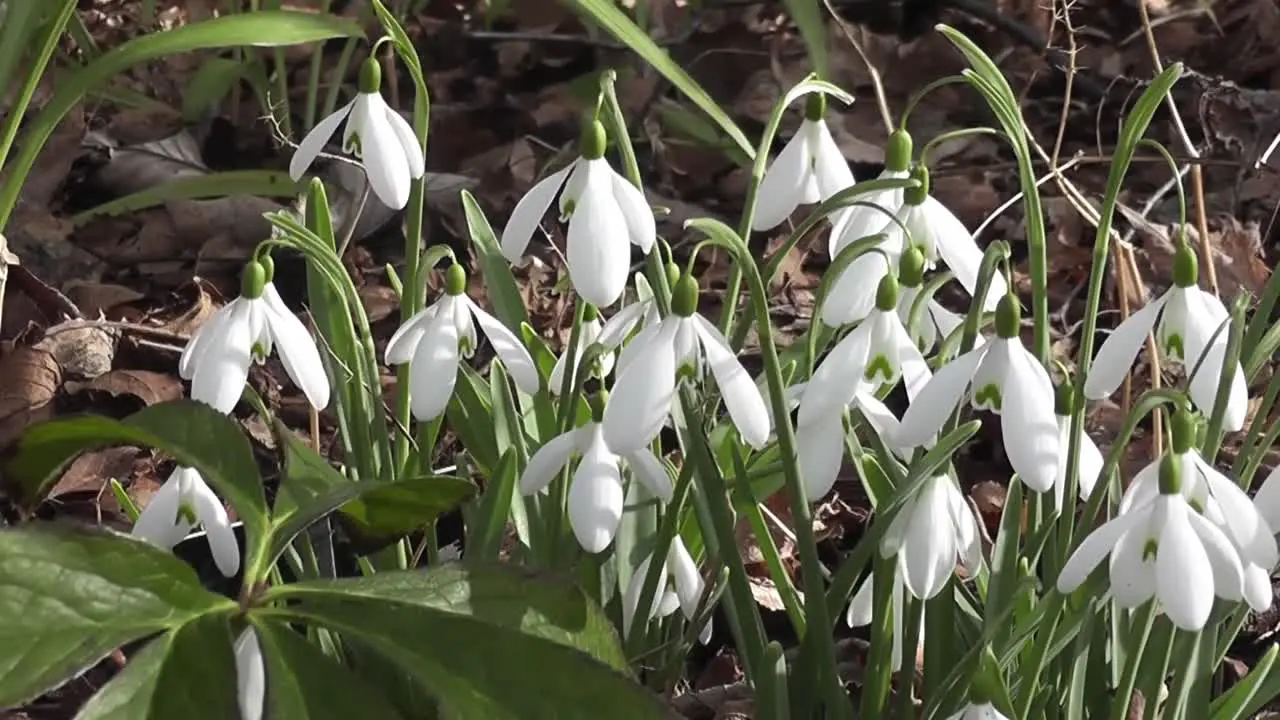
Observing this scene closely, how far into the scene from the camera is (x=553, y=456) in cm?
115

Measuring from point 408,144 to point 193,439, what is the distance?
0.32 metres

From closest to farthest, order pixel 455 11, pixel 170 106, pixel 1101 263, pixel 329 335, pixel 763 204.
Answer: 1. pixel 1101 263
2. pixel 763 204
3. pixel 329 335
4. pixel 170 106
5. pixel 455 11

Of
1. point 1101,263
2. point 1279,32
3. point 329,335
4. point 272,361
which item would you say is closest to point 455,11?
point 272,361

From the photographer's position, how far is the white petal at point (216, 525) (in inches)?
47.9

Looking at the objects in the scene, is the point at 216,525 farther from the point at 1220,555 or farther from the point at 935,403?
the point at 1220,555

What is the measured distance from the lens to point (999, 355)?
1007 mm

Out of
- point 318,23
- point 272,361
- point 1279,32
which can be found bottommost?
point 272,361

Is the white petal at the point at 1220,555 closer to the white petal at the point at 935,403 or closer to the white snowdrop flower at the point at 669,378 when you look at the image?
the white petal at the point at 935,403

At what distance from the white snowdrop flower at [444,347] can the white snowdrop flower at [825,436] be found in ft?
0.79

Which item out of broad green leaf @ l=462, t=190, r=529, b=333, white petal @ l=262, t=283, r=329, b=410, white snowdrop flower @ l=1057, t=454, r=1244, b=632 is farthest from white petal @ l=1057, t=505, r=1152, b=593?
broad green leaf @ l=462, t=190, r=529, b=333

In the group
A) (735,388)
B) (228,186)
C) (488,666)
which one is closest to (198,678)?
(488,666)

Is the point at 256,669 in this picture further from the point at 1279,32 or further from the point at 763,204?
the point at 1279,32

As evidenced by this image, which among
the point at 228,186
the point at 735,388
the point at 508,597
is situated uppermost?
the point at 735,388

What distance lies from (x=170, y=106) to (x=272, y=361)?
1063 mm
